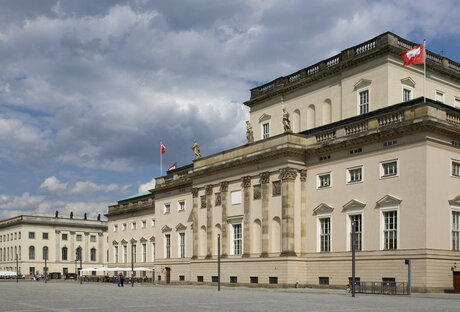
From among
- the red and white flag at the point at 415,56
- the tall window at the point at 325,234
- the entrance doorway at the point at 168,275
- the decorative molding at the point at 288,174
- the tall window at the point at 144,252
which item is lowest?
the entrance doorway at the point at 168,275

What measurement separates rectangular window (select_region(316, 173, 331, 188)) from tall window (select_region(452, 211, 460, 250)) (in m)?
11.5

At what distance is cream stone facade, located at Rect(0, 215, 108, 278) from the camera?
472 feet

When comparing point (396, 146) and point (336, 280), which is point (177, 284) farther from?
point (396, 146)

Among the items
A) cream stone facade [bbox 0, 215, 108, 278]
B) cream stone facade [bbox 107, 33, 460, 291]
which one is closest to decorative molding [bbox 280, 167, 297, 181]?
cream stone facade [bbox 107, 33, 460, 291]

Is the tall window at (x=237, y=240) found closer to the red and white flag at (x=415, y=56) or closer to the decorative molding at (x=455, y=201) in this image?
the decorative molding at (x=455, y=201)

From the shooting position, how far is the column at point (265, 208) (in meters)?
58.6

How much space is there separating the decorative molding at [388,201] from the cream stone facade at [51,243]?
105979mm

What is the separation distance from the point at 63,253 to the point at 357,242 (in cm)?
11167

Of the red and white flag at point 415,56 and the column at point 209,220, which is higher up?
the red and white flag at point 415,56

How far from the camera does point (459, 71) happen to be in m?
64.1

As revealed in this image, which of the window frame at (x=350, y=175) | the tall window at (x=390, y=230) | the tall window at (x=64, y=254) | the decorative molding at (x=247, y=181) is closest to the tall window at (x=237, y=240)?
the decorative molding at (x=247, y=181)

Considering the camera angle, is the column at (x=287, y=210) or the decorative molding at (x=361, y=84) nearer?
the column at (x=287, y=210)

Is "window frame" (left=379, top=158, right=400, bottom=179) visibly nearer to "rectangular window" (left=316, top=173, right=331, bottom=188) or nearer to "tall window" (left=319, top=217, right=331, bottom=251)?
"rectangular window" (left=316, top=173, right=331, bottom=188)

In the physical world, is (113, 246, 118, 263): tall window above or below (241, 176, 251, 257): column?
below
